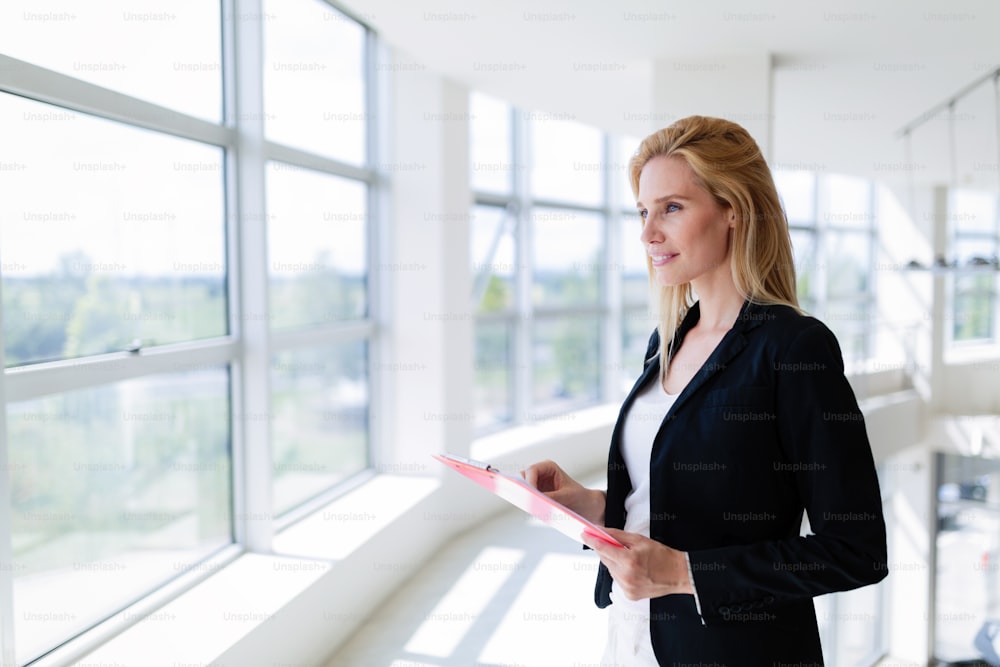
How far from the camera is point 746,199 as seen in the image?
1.24m

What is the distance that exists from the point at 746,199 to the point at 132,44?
2.33 metres

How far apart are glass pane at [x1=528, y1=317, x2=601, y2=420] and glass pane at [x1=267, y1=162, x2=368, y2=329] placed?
270 centimetres

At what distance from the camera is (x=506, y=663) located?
341cm

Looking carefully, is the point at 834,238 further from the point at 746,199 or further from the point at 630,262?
the point at 746,199

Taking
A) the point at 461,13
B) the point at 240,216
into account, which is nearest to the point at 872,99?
the point at 461,13

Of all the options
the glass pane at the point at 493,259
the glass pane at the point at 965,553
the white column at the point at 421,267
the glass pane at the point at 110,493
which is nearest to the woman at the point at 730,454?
the glass pane at the point at 110,493

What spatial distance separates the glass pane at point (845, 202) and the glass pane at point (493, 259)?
610 centimetres

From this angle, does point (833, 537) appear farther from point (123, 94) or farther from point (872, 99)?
point (872, 99)

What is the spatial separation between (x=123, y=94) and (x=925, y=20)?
3.53 metres

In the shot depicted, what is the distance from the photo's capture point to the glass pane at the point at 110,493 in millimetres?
2248

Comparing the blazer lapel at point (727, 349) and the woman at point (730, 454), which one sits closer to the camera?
the woman at point (730, 454)

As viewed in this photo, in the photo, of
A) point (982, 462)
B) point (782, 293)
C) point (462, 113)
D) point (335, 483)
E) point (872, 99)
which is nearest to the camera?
point (782, 293)

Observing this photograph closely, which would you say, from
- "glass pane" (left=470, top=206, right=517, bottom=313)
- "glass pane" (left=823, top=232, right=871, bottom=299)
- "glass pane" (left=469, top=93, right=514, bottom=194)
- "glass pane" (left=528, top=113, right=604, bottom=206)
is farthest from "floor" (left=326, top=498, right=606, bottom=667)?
"glass pane" (left=823, top=232, right=871, bottom=299)

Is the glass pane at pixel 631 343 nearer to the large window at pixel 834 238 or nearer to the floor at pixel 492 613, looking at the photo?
the large window at pixel 834 238
